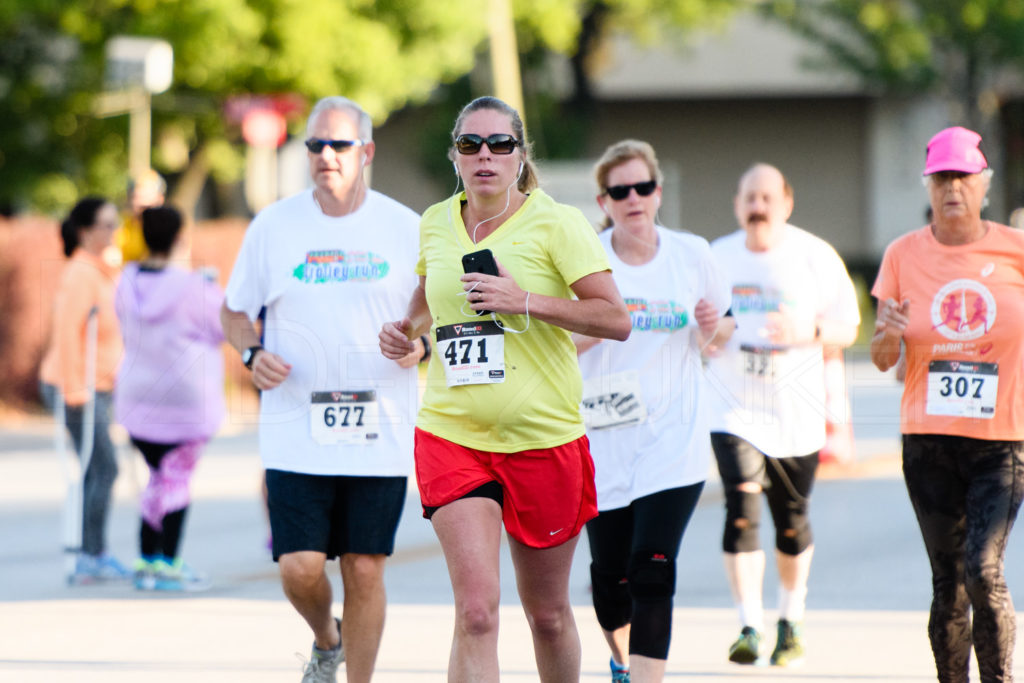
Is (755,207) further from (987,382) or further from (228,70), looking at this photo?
(228,70)

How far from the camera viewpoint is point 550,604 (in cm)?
493

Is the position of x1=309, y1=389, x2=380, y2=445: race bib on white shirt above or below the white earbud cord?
below

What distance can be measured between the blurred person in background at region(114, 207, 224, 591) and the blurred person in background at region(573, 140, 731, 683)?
3.38 m

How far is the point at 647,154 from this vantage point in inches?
247

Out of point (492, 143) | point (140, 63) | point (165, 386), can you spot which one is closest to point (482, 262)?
point (492, 143)

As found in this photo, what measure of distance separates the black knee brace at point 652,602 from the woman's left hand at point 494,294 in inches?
58.0

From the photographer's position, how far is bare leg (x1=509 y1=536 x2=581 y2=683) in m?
4.88

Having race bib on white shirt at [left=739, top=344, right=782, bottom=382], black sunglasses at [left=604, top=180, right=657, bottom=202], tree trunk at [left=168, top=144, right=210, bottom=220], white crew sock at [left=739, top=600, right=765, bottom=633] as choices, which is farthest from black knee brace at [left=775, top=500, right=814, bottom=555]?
tree trunk at [left=168, top=144, right=210, bottom=220]

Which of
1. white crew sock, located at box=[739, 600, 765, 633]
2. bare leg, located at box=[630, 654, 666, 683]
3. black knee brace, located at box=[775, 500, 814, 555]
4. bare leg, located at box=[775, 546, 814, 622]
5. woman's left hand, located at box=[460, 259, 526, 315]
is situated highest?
woman's left hand, located at box=[460, 259, 526, 315]

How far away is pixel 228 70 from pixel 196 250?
6209mm

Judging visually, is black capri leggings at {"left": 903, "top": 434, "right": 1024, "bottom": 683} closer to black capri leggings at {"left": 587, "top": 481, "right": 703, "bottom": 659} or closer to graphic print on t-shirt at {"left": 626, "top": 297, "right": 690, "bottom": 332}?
black capri leggings at {"left": 587, "top": 481, "right": 703, "bottom": 659}

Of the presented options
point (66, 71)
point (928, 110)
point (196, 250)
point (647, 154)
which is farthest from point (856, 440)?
point (928, 110)

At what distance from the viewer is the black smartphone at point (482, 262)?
15.3 ft

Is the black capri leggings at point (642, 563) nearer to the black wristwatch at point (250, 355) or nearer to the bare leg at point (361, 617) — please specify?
the bare leg at point (361, 617)
